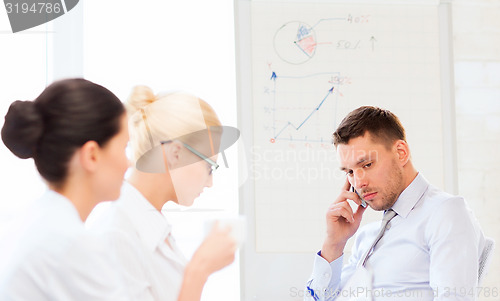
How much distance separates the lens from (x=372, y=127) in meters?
1.91

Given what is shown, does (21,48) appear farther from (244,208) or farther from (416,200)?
(416,200)

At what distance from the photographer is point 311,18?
8.78ft

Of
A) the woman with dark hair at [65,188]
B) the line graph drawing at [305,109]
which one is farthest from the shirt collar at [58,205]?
the line graph drawing at [305,109]

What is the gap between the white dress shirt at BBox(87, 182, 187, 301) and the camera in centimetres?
109

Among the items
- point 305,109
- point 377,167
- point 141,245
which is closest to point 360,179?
point 377,167

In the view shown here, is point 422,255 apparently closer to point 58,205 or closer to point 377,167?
point 377,167

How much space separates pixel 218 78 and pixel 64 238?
1.75m

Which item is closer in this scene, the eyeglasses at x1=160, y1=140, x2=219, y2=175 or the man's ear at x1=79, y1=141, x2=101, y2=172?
the man's ear at x1=79, y1=141, x2=101, y2=172

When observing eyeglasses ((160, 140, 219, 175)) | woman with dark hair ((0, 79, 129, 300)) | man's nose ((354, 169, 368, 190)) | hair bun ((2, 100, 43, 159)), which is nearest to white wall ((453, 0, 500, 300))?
man's nose ((354, 169, 368, 190))

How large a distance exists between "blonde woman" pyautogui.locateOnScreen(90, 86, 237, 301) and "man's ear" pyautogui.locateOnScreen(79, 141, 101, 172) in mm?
142

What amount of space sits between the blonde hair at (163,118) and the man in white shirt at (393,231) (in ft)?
2.67

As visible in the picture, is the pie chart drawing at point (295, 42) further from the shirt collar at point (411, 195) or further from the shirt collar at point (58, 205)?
the shirt collar at point (58, 205)

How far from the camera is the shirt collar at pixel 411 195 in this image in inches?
73.9

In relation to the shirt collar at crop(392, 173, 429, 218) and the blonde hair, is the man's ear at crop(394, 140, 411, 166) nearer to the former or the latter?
the shirt collar at crop(392, 173, 429, 218)
